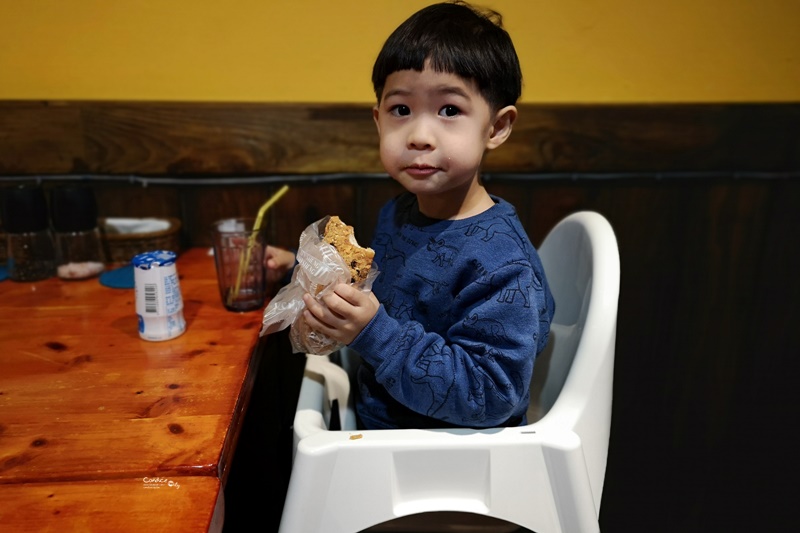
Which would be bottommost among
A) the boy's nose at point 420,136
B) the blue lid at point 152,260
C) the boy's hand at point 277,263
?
the boy's hand at point 277,263

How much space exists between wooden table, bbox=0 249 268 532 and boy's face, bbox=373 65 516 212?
388 mm

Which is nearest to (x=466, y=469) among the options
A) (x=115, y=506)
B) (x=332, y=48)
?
(x=115, y=506)

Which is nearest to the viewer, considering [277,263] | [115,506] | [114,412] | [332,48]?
[115,506]

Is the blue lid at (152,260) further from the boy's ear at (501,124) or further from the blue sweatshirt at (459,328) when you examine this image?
the boy's ear at (501,124)

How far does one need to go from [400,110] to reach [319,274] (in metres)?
0.30

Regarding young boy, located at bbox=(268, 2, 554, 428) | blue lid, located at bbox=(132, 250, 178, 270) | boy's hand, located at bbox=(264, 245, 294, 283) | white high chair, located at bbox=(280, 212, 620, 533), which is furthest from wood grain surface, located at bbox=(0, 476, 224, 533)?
boy's hand, located at bbox=(264, 245, 294, 283)

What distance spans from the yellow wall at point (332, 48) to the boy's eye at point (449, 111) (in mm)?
571

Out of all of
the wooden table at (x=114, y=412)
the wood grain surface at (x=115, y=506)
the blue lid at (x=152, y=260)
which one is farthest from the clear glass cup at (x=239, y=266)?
the wood grain surface at (x=115, y=506)

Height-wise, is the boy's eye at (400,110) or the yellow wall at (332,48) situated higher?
the yellow wall at (332,48)

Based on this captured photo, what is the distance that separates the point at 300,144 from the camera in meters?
1.41

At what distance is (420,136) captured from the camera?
86 centimetres

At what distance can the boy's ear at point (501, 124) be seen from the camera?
928 mm

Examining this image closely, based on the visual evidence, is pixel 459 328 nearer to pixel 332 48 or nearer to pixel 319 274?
pixel 319 274

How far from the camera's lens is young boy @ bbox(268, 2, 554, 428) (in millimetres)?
805
